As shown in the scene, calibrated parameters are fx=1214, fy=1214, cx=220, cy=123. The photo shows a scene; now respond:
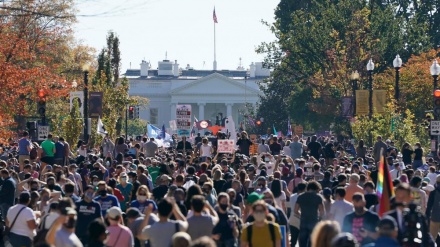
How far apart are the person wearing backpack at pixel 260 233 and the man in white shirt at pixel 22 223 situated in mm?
3882

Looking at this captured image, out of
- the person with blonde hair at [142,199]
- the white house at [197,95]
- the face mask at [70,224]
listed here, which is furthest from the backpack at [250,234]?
the white house at [197,95]

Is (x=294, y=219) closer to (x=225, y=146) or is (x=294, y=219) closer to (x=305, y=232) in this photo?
(x=305, y=232)

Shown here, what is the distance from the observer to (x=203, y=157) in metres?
33.0

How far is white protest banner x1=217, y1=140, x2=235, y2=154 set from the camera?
33394 mm

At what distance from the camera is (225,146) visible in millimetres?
33531

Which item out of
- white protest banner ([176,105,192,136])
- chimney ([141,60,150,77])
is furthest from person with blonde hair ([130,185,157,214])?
chimney ([141,60,150,77])

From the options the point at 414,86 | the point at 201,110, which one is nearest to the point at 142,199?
the point at 414,86

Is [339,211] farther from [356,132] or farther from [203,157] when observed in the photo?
[356,132]

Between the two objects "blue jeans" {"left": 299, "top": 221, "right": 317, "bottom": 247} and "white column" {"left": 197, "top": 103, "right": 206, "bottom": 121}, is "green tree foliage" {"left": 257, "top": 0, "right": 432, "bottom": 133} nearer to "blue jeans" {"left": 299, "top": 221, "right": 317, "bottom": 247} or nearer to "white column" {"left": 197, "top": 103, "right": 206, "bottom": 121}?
"blue jeans" {"left": 299, "top": 221, "right": 317, "bottom": 247}

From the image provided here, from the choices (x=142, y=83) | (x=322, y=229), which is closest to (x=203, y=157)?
(x=322, y=229)

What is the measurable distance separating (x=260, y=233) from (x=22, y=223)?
4.17 metres

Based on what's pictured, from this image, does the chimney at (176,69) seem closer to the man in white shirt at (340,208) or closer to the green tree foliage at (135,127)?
the green tree foliage at (135,127)

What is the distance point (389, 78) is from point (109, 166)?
3590 centimetres

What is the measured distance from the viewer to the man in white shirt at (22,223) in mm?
16312
